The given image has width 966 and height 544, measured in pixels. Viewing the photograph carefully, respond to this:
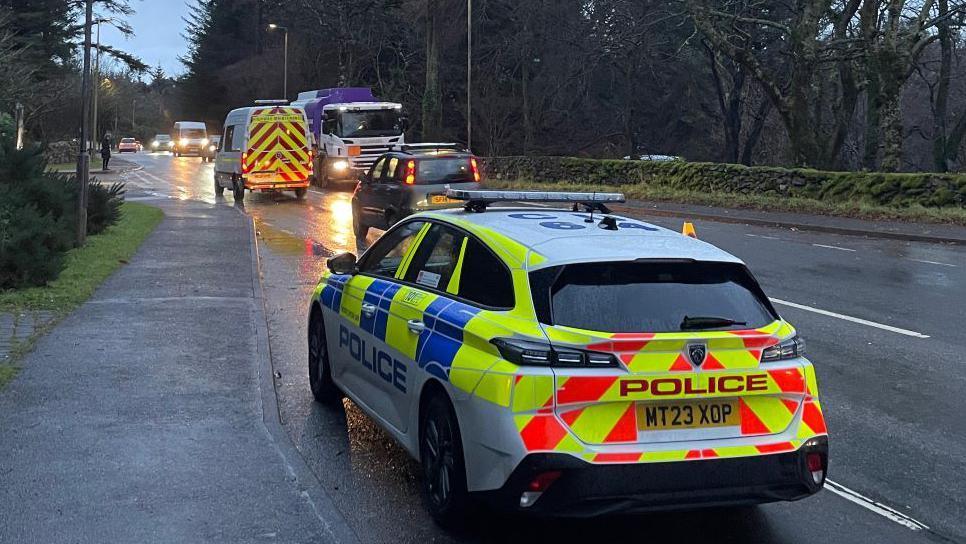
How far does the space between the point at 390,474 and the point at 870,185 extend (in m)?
22.0

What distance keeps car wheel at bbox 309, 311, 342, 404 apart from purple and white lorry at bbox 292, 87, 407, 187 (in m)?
28.8

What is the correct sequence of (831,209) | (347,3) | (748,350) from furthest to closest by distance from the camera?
(347,3), (831,209), (748,350)

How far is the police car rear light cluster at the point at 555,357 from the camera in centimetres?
460

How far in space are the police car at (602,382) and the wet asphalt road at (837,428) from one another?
40cm

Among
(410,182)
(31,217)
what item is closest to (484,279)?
(31,217)

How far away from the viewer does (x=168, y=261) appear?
1494 centimetres

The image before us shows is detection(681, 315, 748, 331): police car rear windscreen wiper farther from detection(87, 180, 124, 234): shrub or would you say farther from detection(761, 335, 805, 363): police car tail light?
detection(87, 180, 124, 234): shrub

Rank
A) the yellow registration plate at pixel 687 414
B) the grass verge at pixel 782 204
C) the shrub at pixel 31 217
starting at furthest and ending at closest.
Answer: the grass verge at pixel 782 204 < the shrub at pixel 31 217 < the yellow registration plate at pixel 687 414

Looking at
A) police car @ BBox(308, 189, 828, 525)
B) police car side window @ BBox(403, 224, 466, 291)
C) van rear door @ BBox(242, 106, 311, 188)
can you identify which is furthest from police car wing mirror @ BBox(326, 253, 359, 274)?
van rear door @ BBox(242, 106, 311, 188)

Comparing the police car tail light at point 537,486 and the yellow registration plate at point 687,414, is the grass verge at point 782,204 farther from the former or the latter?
the police car tail light at point 537,486

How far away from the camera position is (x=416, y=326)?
18.1 feet

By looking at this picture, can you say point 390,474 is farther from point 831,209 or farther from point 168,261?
point 831,209

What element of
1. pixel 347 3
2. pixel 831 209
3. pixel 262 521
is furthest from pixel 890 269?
pixel 347 3

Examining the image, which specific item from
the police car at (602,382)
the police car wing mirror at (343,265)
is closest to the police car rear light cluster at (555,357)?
Answer: the police car at (602,382)
